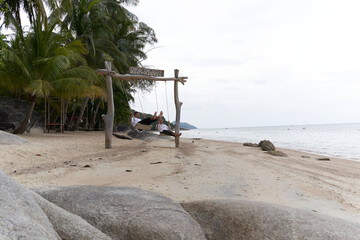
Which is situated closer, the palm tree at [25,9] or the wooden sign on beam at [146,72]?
the wooden sign on beam at [146,72]

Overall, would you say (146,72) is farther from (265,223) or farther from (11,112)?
(11,112)

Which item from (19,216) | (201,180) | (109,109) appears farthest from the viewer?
(109,109)

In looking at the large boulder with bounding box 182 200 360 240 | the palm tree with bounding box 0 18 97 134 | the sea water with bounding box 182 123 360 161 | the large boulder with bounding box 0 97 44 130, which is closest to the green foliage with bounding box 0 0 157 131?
the palm tree with bounding box 0 18 97 134

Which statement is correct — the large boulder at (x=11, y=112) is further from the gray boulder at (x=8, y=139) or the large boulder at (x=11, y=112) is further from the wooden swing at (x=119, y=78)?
the wooden swing at (x=119, y=78)

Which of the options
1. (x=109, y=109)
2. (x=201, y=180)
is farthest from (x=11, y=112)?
(x=201, y=180)

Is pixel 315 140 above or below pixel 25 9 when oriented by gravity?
below

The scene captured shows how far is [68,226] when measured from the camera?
1620 mm

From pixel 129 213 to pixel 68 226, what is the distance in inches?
19.8

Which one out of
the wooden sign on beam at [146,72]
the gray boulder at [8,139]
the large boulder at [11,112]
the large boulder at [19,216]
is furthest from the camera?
the large boulder at [11,112]

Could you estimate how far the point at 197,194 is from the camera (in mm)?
3389

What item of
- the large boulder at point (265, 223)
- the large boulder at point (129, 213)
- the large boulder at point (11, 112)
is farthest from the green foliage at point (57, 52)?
the large boulder at point (265, 223)

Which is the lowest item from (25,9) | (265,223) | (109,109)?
(265,223)

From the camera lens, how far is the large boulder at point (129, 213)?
6.04 feet

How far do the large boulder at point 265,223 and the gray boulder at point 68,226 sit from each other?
90 centimetres
